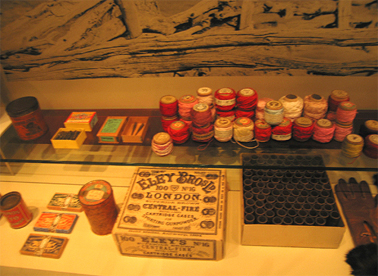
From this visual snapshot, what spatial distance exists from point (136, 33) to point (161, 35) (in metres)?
0.12

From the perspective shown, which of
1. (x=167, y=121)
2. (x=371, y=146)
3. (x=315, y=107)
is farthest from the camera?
(x=167, y=121)

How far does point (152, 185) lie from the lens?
132 cm

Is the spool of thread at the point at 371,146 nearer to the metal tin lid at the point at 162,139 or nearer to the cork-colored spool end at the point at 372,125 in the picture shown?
the cork-colored spool end at the point at 372,125

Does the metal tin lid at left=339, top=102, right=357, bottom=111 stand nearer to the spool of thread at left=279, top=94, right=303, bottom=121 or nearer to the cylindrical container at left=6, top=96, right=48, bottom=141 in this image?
the spool of thread at left=279, top=94, right=303, bottom=121

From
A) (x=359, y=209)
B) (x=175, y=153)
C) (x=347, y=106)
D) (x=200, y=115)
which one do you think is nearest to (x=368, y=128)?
(x=347, y=106)

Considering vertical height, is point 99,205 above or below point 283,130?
below

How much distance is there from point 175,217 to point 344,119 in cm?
83

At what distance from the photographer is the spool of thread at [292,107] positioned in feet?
4.03

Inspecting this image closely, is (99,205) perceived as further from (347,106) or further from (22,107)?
(347,106)

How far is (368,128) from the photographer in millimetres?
1197

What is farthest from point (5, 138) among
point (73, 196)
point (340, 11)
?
point (340, 11)

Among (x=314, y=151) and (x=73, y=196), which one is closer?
(x=314, y=151)

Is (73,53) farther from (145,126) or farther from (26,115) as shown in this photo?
(145,126)

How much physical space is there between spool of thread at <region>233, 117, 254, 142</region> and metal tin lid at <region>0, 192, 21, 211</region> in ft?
3.52
